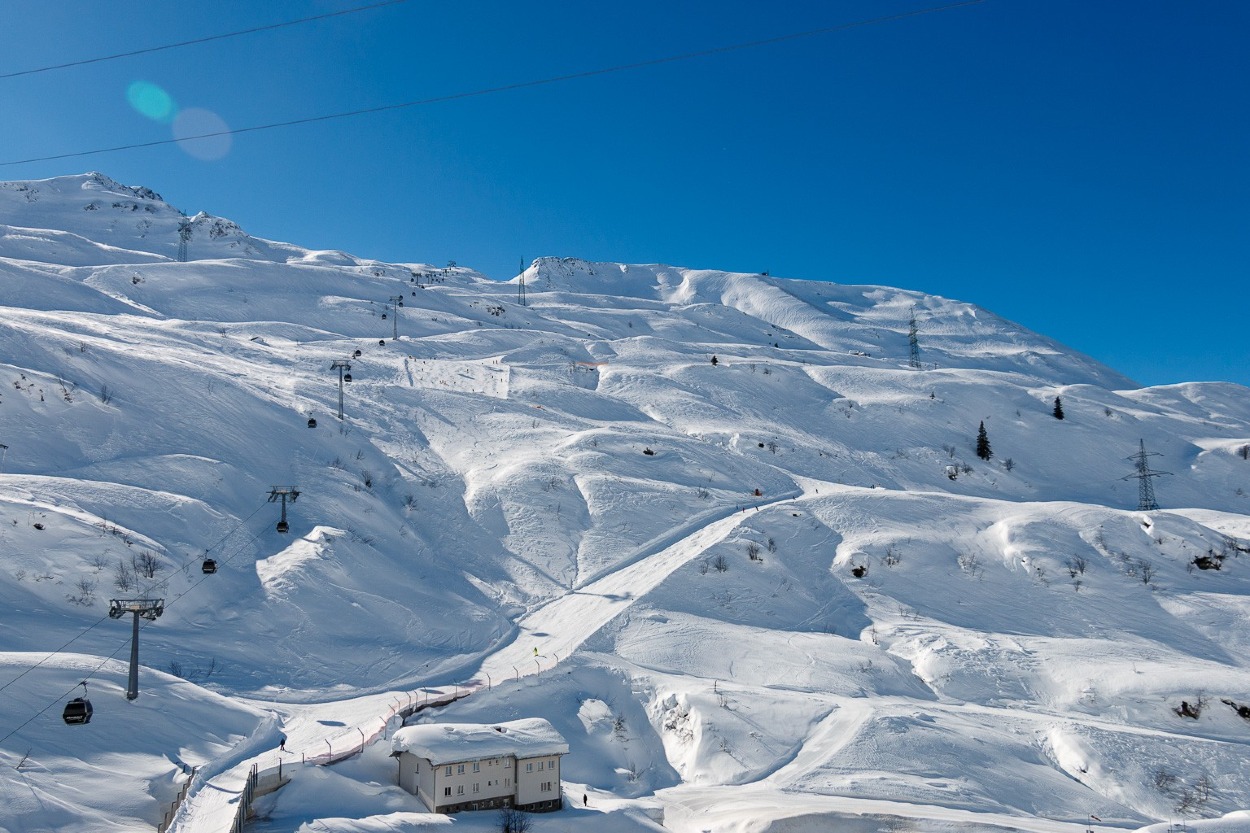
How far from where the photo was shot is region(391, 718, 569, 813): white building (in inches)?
838

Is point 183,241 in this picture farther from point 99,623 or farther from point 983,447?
point 983,447

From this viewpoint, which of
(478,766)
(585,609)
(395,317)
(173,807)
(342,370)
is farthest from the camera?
(395,317)

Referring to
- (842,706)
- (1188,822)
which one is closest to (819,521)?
(842,706)

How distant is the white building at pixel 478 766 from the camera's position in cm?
2130

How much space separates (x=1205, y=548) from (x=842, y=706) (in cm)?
2567

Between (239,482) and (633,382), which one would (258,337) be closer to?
(633,382)

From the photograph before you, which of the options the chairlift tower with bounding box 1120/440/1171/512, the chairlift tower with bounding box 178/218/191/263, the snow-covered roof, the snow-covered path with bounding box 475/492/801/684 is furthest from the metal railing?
the chairlift tower with bounding box 178/218/191/263

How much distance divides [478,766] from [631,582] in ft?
50.9

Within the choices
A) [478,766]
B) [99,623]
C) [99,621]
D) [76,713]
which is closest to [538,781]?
→ [478,766]

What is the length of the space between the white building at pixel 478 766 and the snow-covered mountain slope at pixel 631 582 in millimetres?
998

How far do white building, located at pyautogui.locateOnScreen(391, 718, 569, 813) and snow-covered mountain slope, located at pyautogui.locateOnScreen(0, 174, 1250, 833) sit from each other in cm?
100

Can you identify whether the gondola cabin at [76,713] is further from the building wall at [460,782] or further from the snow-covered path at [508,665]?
the building wall at [460,782]

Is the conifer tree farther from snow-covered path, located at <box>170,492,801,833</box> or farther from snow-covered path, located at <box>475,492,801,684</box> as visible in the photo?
snow-covered path, located at <box>475,492,801,684</box>

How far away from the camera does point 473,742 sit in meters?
22.0
